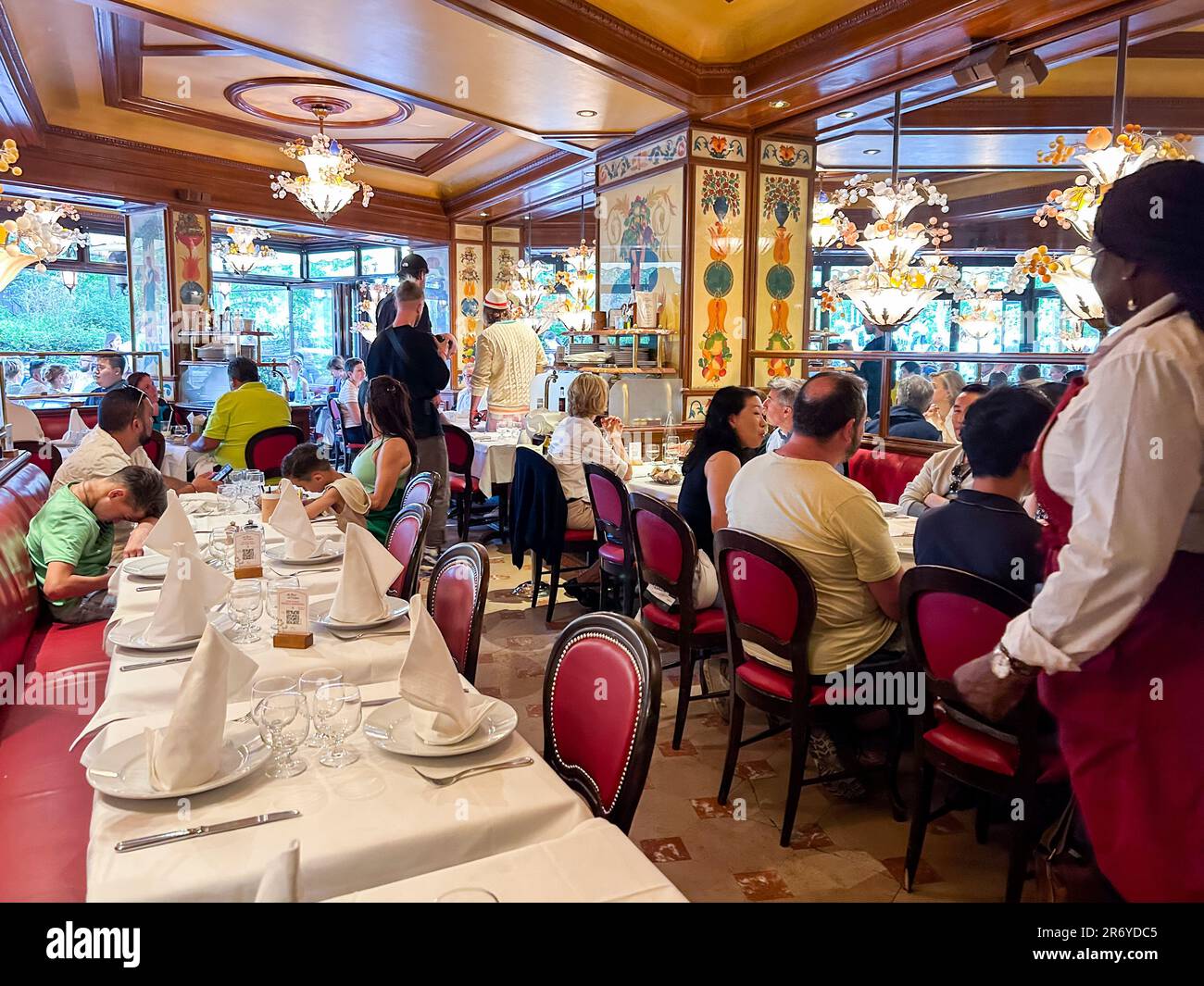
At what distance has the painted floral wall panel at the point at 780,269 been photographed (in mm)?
6656

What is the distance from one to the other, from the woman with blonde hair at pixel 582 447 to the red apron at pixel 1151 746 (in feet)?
11.5

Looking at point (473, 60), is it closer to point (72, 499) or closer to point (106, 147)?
point (72, 499)

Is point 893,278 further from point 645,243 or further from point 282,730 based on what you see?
point 282,730

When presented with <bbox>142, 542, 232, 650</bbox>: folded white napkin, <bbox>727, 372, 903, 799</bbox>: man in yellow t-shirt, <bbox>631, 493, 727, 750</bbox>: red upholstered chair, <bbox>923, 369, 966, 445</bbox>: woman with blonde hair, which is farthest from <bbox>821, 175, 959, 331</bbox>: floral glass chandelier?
<bbox>142, 542, 232, 650</bbox>: folded white napkin

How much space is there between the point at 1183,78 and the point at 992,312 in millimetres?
5172

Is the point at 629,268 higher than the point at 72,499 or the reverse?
higher

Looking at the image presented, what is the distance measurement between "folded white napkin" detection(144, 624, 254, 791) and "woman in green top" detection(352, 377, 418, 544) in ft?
8.62

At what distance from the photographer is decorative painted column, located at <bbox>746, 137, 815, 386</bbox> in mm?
6613

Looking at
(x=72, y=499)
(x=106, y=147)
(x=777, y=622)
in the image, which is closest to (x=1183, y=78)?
(x=777, y=622)

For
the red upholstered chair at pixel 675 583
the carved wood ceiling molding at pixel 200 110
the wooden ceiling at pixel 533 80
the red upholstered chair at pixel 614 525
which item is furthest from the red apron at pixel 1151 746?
the carved wood ceiling molding at pixel 200 110

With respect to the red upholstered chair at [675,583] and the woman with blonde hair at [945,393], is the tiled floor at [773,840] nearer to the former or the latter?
the red upholstered chair at [675,583]

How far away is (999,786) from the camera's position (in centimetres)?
223

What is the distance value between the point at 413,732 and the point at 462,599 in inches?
32.5
